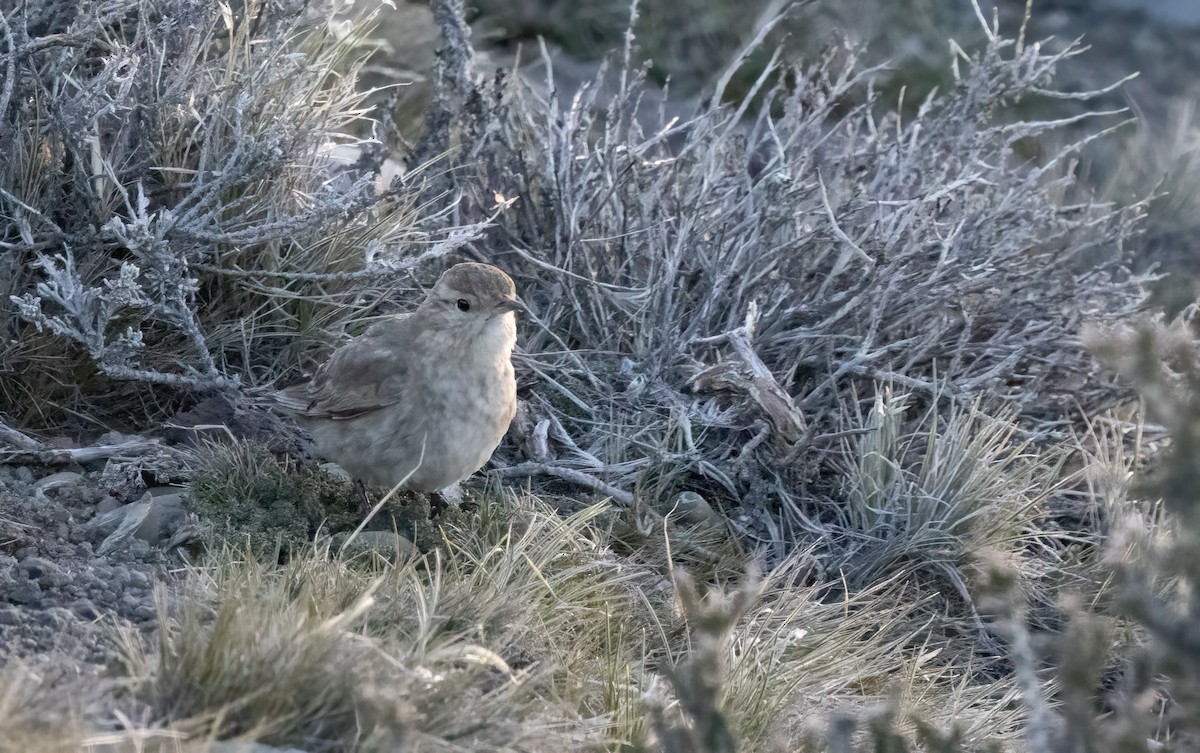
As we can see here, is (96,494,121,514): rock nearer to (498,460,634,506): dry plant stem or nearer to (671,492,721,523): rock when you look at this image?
(498,460,634,506): dry plant stem

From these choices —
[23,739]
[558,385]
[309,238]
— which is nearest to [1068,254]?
[558,385]

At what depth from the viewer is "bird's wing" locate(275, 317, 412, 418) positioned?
444 centimetres

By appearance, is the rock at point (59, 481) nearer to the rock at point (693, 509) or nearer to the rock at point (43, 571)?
the rock at point (43, 571)

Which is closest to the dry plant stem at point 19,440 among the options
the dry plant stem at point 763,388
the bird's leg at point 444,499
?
the bird's leg at point 444,499

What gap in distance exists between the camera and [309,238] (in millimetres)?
5309

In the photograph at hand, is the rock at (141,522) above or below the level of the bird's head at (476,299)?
below

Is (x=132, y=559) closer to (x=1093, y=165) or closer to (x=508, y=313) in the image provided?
(x=508, y=313)

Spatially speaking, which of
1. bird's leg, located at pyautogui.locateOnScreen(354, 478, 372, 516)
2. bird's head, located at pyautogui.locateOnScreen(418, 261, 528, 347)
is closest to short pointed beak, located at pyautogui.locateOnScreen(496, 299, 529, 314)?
bird's head, located at pyautogui.locateOnScreen(418, 261, 528, 347)

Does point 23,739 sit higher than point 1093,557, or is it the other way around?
point 23,739

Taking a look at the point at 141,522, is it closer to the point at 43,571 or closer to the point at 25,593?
the point at 43,571

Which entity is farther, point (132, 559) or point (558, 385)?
point (558, 385)

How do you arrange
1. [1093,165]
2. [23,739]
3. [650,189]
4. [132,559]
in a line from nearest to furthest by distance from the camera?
[23,739] < [132,559] < [650,189] < [1093,165]

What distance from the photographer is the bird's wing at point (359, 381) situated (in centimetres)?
444

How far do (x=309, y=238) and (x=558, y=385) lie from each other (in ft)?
3.92
